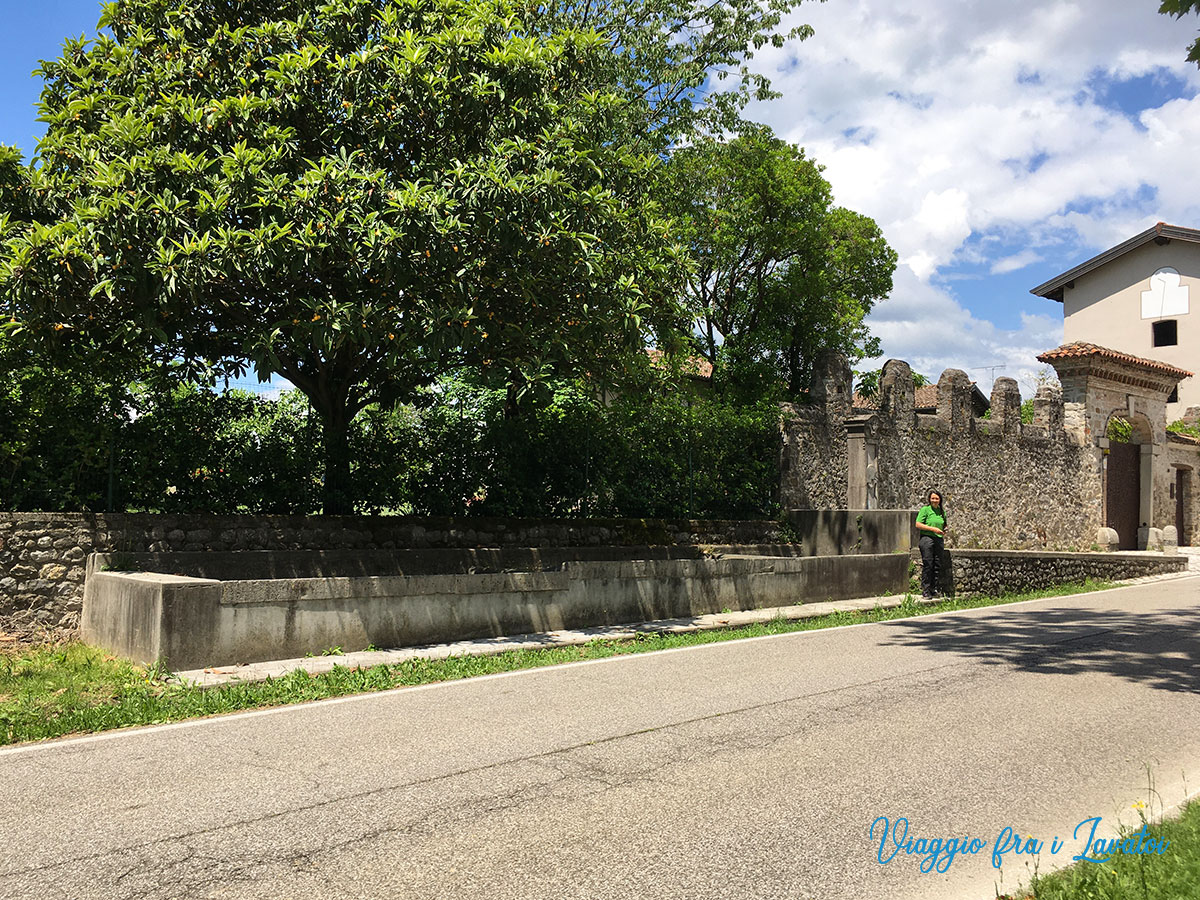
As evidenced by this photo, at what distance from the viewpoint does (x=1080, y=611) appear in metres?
13.4

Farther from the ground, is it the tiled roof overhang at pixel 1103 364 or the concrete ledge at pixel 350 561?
the tiled roof overhang at pixel 1103 364

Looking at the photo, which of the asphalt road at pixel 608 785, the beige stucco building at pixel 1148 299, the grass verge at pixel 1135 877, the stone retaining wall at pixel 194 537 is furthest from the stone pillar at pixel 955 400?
the grass verge at pixel 1135 877

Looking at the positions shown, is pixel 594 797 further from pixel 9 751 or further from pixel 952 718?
pixel 9 751

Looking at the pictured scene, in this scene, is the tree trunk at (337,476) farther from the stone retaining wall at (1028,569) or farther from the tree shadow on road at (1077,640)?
the stone retaining wall at (1028,569)

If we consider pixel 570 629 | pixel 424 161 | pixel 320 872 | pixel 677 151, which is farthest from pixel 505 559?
pixel 677 151

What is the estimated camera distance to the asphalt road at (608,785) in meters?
3.86

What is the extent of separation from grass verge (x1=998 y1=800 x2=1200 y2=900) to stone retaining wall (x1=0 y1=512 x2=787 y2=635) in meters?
9.42

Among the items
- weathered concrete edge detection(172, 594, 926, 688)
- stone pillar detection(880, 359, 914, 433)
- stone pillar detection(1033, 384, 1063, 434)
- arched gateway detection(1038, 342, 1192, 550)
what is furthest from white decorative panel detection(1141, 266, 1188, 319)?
weathered concrete edge detection(172, 594, 926, 688)

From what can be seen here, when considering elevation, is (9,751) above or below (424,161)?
below

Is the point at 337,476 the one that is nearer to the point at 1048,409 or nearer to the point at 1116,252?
the point at 1048,409

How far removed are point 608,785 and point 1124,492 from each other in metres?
27.5

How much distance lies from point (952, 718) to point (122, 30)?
463 inches

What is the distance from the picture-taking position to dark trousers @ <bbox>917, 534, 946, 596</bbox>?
587 inches

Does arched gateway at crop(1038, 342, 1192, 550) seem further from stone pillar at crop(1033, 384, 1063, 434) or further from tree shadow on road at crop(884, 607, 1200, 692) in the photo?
tree shadow on road at crop(884, 607, 1200, 692)
